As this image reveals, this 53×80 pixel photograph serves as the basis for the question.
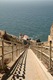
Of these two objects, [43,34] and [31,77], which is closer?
[31,77]

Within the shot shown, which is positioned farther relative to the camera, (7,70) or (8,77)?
(7,70)

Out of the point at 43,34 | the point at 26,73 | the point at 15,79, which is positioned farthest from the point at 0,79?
the point at 43,34

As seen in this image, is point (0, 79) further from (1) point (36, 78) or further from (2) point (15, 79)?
(1) point (36, 78)

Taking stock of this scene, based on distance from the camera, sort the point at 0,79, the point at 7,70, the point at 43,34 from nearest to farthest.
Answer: the point at 0,79 → the point at 7,70 → the point at 43,34

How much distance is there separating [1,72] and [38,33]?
102 meters

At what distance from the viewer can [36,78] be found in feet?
26.8

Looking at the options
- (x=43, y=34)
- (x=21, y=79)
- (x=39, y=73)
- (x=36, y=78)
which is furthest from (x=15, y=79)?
(x=43, y=34)

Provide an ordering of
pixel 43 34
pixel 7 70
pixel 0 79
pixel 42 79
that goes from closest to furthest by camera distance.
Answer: pixel 0 79
pixel 42 79
pixel 7 70
pixel 43 34

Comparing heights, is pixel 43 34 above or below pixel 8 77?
above

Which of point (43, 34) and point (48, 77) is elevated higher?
point (43, 34)

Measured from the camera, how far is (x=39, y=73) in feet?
29.8

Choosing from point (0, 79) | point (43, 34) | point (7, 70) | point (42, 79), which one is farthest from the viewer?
point (43, 34)

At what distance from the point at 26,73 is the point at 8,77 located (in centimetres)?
109

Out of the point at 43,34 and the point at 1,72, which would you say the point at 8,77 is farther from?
the point at 43,34
